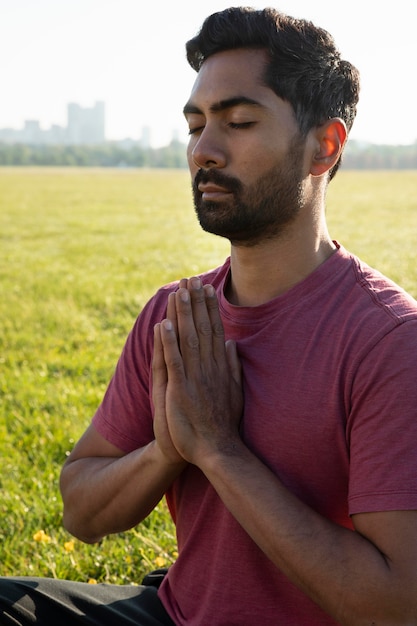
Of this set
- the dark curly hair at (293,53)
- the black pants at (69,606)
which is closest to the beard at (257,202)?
the dark curly hair at (293,53)

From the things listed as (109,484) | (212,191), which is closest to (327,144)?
(212,191)

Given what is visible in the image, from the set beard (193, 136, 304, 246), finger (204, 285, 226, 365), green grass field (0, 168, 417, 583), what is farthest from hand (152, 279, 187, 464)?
green grass field (0, 168, 417, 583)

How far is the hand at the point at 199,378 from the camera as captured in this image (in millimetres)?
2451

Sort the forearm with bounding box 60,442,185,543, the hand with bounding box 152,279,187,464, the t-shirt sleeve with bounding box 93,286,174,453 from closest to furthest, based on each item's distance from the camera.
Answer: the hand with bounding box 152,279,187,464 < the forearm with bounding box 60,442,185,543 < the t-shirt sleeve with bounding box 93,286,174,453

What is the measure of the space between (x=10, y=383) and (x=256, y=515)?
5.38 metres

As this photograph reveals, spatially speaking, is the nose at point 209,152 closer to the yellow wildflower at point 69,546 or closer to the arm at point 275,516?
the arm at point 275,516

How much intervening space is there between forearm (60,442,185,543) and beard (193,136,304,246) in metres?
0.71

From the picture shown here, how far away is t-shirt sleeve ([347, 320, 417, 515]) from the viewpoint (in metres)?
2.15

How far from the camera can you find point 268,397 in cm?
246

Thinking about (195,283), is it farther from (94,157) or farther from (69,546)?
(94,157)

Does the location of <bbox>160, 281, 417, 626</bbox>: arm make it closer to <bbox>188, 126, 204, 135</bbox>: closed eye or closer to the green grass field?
<bbox>188, 126, 204, 135</bbox>: closed eye

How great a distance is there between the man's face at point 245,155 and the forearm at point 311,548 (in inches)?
27.8

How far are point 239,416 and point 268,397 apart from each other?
105 mm

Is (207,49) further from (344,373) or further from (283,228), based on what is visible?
(344,373)
